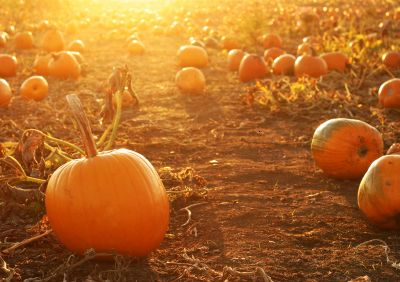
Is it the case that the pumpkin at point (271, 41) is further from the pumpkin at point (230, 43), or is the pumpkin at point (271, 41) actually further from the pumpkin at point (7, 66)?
the pumpkin at point (7, 66)

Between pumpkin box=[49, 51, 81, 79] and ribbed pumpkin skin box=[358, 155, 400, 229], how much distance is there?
659cm

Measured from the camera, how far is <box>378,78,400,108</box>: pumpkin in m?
7.06

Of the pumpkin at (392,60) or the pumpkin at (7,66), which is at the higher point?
the pumpkin at (7,66)

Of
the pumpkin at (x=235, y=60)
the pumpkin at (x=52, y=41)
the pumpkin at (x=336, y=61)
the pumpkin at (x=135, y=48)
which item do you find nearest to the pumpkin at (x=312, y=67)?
the pumpkin at (x=336, y=61)

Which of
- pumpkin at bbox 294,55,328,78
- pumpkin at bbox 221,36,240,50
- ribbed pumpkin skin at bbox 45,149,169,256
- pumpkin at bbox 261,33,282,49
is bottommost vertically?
pumpkin at bbox 221,36,240,50

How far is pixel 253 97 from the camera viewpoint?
25.8 ft

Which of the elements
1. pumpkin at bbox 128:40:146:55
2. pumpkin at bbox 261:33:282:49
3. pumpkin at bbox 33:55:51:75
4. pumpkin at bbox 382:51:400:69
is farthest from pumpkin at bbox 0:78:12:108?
pumpkin at bbox 261:33:282:49

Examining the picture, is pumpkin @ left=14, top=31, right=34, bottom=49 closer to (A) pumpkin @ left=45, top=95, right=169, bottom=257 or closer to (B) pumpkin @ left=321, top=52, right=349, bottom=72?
(B) pumpkin @ left=321, top=52, right=349, bottom=72

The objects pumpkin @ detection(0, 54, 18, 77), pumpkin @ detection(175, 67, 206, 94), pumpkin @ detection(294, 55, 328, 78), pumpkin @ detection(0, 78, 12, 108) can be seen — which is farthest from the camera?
pumpkin @ detection(0, 54, 18, 77)

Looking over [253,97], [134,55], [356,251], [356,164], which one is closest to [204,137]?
[253,97]

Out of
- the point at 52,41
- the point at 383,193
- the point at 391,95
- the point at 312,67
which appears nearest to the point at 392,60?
the point at 312,67

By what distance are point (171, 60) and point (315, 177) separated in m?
7.60

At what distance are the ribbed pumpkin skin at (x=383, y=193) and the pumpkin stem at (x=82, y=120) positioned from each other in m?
1.76

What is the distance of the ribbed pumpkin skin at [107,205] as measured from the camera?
331 centimetres
